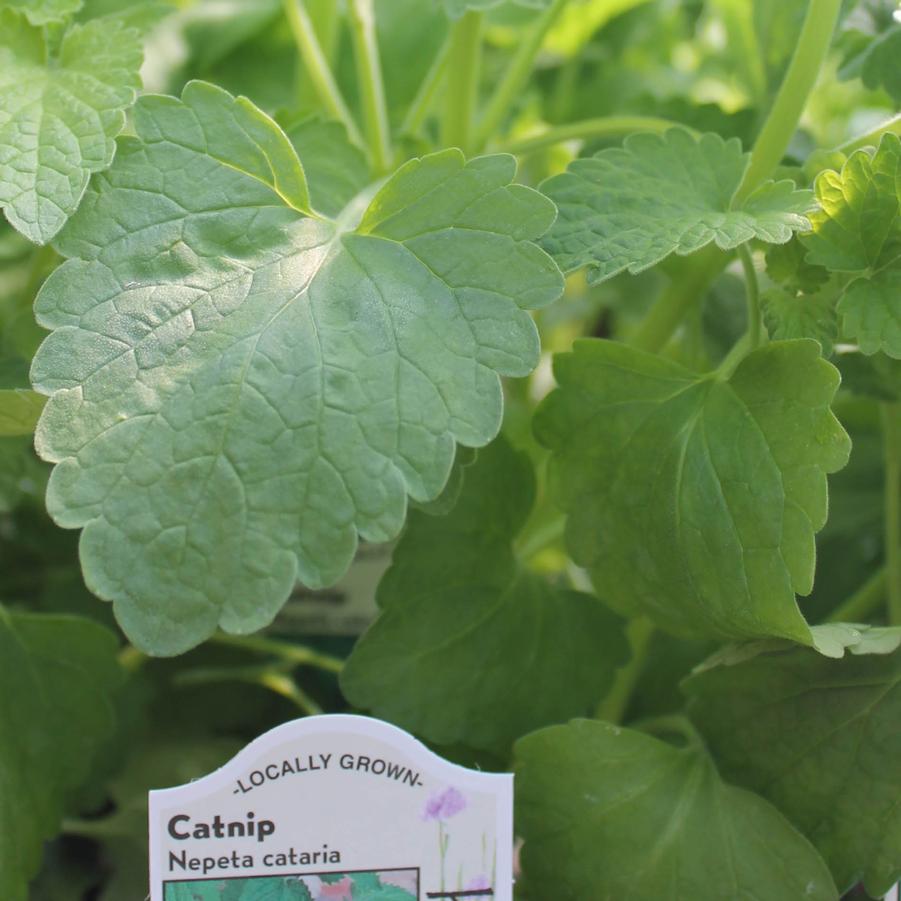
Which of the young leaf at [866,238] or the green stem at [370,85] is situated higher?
the green stem at [370,85]

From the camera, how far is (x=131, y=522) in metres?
0.60

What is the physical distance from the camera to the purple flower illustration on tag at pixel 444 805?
2.12 ft

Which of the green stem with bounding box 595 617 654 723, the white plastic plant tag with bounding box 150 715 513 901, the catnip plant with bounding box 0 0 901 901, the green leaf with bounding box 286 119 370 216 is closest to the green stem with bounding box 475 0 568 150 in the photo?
the catnip plant with bounding box 0 0 901 901

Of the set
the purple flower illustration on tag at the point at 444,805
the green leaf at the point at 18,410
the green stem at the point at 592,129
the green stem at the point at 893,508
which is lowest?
the purple flower illustration on tag at the point at 444,805

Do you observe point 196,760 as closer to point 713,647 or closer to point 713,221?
point 713,647

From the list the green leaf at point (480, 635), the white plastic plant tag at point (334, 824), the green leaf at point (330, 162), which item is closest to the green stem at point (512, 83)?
the green leaf at point (330, 162)

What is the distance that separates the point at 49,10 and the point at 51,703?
454 mm

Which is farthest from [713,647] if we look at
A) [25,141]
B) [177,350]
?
[25,141]

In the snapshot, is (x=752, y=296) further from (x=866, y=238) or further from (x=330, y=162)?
(x=330, y=162)

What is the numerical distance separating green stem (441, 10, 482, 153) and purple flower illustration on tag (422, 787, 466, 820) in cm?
53

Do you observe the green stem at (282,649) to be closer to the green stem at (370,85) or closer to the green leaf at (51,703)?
the green leaf at (51,703)

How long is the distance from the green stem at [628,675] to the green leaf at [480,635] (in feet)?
0.34

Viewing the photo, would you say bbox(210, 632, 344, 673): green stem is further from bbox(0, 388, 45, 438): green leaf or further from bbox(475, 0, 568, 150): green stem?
bbox(475, 0, 568, 150): green stem

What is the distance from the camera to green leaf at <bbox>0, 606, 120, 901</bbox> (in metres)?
0.76
